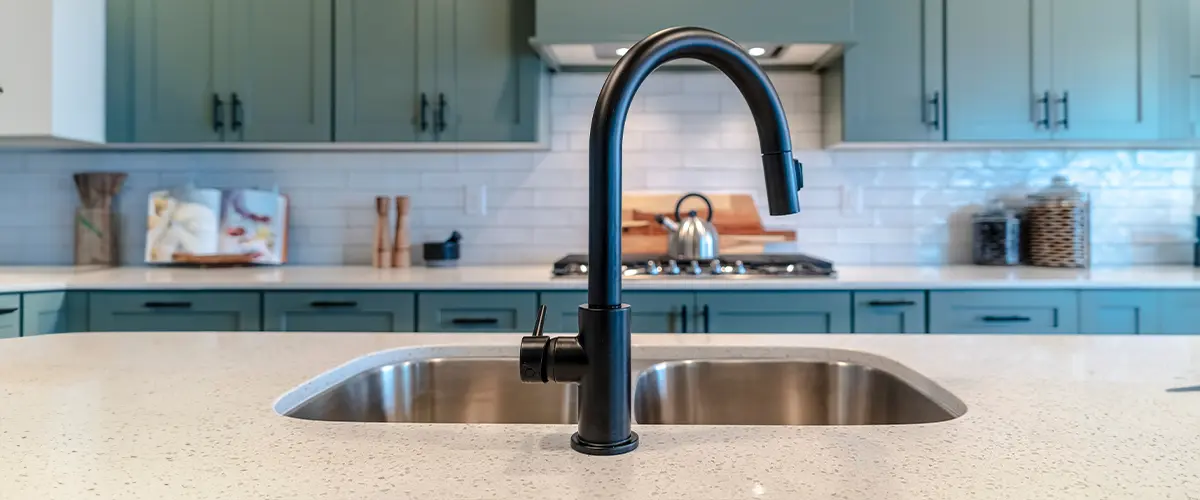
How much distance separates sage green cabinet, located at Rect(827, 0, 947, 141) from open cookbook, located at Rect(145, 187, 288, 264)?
2271 millimetres

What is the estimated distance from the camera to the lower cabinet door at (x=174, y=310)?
2.60 metres

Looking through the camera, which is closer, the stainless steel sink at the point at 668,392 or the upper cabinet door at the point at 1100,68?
the stainless steel sink at the point at 668,392

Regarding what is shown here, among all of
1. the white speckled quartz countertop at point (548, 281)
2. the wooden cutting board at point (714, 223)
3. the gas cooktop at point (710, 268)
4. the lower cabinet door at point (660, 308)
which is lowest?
the lower cabinet door at point (660, 308)

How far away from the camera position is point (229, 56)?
115 inches

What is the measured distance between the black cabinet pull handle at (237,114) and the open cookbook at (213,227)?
32cm

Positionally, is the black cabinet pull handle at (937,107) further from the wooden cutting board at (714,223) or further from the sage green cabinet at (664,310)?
the sage green cabinet at (664,310)

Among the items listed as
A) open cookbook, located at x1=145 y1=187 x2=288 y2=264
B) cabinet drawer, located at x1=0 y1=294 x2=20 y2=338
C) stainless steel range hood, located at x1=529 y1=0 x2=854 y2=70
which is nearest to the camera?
cabinet drawer, located at x1=0 y1=294 x2=20 y2=338

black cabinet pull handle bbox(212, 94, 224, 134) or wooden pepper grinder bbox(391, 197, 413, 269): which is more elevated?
black cabinet pull handle bbox(212, 94, 224, 134)

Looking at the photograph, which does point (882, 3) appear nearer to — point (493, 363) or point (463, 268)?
point (463, 268)

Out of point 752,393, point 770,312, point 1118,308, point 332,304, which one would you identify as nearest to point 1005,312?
point 1118,308

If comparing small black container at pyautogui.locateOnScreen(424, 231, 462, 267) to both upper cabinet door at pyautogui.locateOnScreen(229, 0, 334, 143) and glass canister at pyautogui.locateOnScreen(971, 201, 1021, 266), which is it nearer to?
upper cabinet door at pyautogui.locateOnScreen(229, 0, 334, 143)

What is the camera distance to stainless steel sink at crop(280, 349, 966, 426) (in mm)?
1204

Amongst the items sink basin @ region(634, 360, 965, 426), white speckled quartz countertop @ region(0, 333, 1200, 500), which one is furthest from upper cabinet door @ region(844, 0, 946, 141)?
white speckled quartz countertop @ region(0, 333, 1200, 500)

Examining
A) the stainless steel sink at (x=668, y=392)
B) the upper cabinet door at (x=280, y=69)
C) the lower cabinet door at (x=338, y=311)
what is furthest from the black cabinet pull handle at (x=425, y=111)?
the stainless steel sink at (x=668, y=392)
